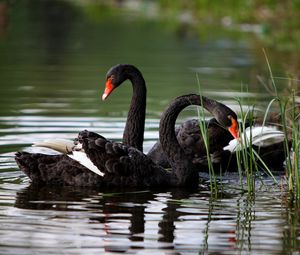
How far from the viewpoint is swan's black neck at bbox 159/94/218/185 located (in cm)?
758

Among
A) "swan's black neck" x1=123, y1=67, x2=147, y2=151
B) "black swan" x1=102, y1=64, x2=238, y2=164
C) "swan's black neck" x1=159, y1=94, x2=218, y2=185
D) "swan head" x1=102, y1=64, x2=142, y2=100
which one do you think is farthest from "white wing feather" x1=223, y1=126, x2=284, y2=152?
"swan head" x1=102, y1=64, x2=142, y2=100

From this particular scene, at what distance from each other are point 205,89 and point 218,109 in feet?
20.9

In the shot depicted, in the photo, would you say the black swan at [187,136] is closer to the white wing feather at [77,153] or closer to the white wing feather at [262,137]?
the white wing feather at [262,137]

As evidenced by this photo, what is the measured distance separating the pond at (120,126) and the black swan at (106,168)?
92 mm

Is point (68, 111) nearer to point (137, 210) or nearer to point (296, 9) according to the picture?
point (137, 210)

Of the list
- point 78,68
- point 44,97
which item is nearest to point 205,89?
point 44,97

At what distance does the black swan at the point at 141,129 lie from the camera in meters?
8.34

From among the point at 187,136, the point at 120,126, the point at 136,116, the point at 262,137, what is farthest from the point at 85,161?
the point at 120,126

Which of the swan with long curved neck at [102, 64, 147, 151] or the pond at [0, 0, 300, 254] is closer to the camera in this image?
the pond at [0, 0, 300, 254]

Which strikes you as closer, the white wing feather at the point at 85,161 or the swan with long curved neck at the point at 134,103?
the white wing feather at the point at 85,161

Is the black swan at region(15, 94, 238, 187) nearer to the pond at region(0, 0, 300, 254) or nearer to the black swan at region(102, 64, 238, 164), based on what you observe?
the pond at region(0, 0, 300, 254)

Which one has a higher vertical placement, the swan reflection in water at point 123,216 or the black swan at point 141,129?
the black swan at point 141,129

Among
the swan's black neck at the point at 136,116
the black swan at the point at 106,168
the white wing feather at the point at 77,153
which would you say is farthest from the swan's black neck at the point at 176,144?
the swan's black neck at the point at 136,116

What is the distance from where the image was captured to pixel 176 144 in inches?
305
